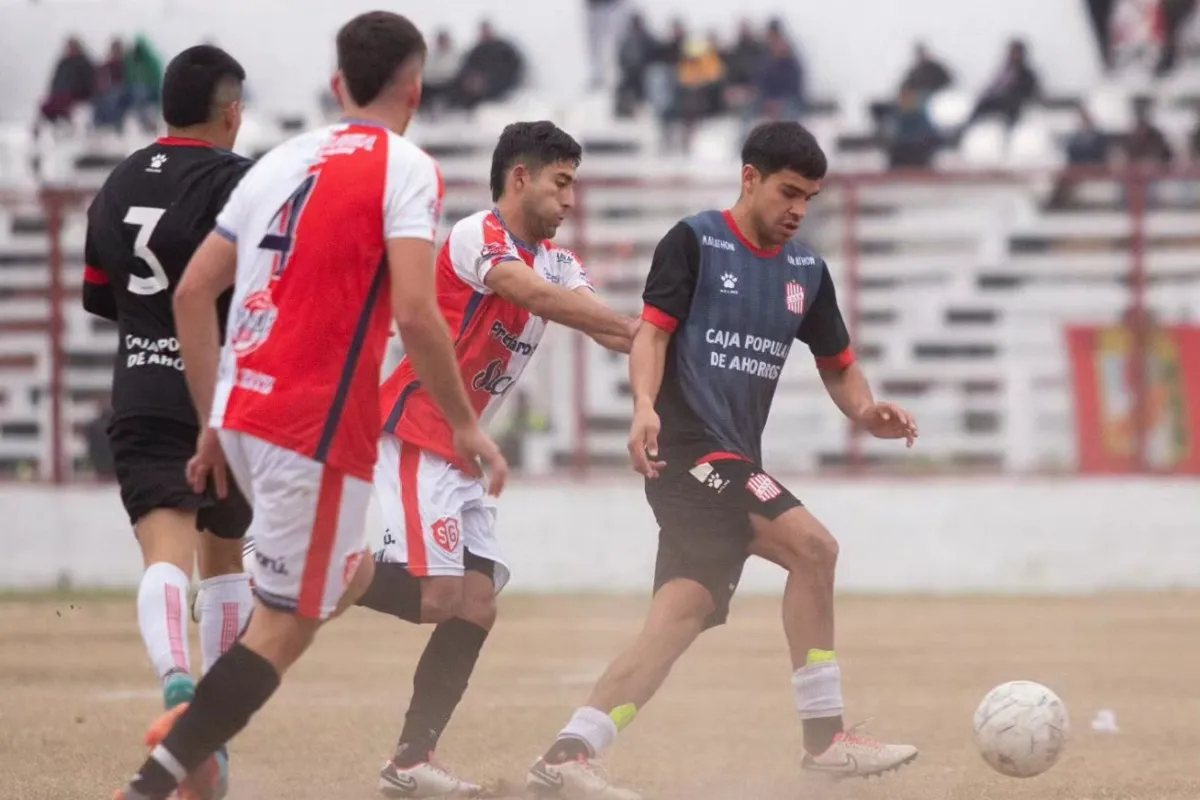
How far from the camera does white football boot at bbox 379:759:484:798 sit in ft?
21.7

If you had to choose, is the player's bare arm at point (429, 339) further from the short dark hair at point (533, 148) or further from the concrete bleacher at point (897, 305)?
the concrete bleacher at point (897, 305)

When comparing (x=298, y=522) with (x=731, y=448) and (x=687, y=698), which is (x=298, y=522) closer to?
(x=731, y=448)

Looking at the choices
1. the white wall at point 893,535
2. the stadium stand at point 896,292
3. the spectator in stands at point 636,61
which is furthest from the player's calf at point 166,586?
the spectator in stands at point 636,61

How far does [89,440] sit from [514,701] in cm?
772

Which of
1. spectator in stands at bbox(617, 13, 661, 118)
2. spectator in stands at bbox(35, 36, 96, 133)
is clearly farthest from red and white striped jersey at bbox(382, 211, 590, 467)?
spectator in stands at bbox(35, 36, 96, 133)

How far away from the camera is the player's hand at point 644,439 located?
6.35 metres

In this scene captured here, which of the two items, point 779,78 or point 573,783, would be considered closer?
point 573,783

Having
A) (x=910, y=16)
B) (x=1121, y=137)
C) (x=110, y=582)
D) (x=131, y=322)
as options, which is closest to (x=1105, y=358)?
(x=1121, y=137)

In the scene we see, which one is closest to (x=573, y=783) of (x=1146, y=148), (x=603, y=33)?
(x=1146, y=148)

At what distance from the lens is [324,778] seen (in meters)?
7.09

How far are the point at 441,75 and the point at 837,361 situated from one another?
16773 millimetres

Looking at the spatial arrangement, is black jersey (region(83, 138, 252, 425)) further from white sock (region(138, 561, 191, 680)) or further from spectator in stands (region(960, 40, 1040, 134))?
spectator in stands (region(960, 40, 1040, 134))

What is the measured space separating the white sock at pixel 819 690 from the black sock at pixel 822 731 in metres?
0.02

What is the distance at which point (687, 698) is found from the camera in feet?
32.1
